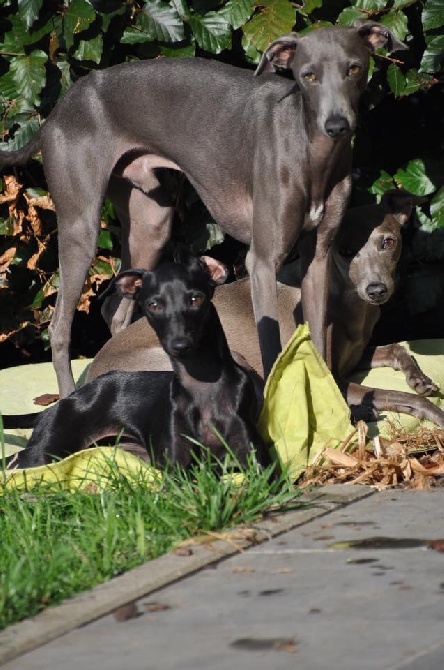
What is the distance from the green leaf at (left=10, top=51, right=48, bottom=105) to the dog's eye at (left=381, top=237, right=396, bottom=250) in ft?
5.87

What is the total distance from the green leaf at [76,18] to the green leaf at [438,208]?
73.0 inches

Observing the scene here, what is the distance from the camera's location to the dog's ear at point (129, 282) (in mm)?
4481

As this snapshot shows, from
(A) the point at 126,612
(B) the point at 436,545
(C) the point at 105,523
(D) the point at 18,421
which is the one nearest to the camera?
(A) the point at 126,612

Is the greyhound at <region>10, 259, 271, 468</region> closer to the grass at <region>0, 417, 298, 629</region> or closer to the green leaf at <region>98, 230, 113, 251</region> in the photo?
the grass at <region>0, 417, 298, 629</region>

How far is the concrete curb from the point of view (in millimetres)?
2676

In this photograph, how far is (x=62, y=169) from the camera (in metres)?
5.84

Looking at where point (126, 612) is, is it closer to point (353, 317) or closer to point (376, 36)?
point (376, 36)

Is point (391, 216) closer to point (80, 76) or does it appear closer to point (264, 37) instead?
point (264, 37)

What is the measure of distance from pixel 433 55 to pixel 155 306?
2.32m

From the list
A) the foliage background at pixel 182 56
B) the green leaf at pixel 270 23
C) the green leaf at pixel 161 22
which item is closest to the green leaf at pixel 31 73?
the foliage background at pixel 182 56

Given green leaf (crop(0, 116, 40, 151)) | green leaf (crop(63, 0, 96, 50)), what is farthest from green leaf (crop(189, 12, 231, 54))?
green leaf (crop(0, 116, 40, 151))

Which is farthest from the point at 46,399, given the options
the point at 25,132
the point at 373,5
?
the point at 373,5

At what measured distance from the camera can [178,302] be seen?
420 centimetres

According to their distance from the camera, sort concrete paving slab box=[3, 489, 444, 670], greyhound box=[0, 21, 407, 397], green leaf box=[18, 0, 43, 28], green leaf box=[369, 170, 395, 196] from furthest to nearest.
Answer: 1. green leaf box=[369, 170, 395, 196]
2. green leaf box=[18, 0, 43, 28]
3. greyhound box=[0, 21, 407, 397]
4. concrete paving slab box=[3, 489, 444, 670]
